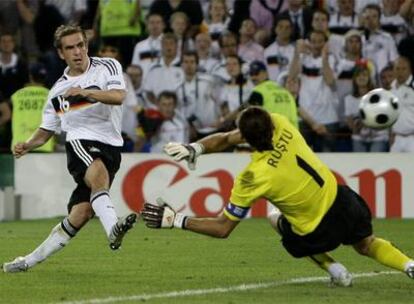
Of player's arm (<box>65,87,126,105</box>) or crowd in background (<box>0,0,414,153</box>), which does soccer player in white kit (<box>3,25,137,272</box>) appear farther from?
crowd in background (<box>0,0,414,153</box>)

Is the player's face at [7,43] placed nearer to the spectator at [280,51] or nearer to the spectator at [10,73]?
the spectator at [10,73]

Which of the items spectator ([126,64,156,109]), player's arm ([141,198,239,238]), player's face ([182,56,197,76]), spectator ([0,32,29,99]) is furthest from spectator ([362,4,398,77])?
player's arm ([141,198,239,238])

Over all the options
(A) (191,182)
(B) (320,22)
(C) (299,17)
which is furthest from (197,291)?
(C) (299,17)

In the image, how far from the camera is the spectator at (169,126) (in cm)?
1862

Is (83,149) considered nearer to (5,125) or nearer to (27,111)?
(27,111)

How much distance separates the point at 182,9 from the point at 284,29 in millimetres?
1829

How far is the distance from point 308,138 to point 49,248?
843 cm

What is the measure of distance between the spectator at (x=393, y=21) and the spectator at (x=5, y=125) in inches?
228

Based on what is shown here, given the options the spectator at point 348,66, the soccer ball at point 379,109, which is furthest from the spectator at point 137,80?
the soccer ball at point 379,109

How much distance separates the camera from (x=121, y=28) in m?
20.2

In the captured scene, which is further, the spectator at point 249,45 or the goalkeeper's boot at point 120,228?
the spectator at point 249,45

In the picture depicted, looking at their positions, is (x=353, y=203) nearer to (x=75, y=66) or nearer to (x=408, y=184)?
(x=75, y=66)

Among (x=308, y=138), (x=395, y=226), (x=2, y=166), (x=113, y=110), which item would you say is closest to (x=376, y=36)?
(x=308, y=138)

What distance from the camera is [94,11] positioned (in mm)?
20875
